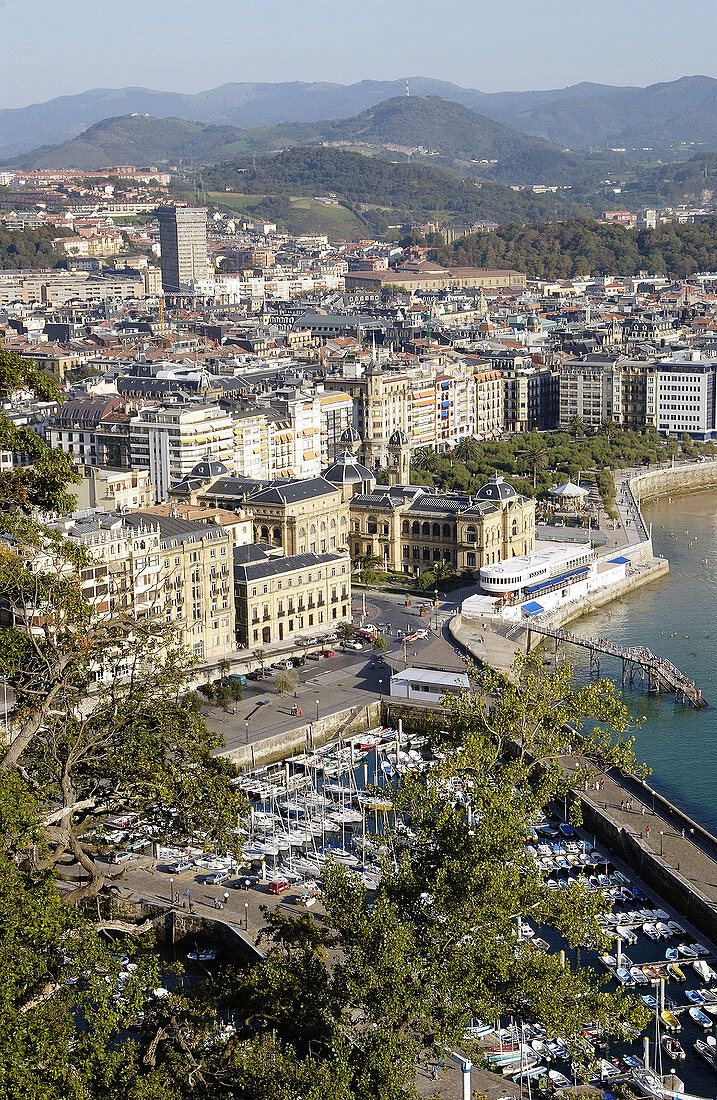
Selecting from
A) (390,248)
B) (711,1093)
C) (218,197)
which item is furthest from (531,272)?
(711,1093)

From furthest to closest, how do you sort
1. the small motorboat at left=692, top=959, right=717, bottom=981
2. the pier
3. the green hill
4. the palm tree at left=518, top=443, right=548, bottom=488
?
the green hill < the palm tree at left=518, top=443, right=548, bottom=488 < the pier < the small motorboat at left=692, top=959, right=717, bottom=981

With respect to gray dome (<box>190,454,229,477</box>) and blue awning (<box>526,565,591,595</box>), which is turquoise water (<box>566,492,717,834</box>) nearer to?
blue awning (<box>526,565,591,595</box>)

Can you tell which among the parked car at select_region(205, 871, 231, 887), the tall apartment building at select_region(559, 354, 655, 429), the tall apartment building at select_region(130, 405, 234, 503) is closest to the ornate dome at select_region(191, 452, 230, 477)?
the tall apartment building at select_region(130, 405, 234, 503)

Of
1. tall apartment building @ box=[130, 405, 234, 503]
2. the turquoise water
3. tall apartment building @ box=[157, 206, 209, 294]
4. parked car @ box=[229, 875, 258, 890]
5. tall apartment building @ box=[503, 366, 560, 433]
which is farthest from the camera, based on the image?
tall apartment building @ box=[157, 206, 209, 294]

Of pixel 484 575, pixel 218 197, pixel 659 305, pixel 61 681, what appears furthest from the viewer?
pixel 218 197

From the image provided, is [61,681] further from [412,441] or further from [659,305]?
[659,305]

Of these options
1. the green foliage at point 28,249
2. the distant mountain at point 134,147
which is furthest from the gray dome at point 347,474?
the distant mountain at point 134,147

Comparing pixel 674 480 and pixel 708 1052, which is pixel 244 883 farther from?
pixel 674 480
